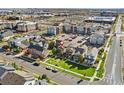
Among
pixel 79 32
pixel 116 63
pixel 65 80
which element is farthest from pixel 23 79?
pixel 79 32

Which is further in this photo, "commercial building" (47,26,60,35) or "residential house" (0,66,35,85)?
"commercial building" (47,26,60,35)

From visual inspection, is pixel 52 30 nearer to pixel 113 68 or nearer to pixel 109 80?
pixel 113 68

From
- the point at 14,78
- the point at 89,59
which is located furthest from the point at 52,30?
the point at 14,78

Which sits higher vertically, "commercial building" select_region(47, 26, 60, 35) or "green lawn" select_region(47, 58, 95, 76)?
"commercial building" select_region(47, 26, 60, 35)

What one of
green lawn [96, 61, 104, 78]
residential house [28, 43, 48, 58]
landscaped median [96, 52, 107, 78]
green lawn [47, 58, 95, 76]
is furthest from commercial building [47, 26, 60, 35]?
green lawn [96, 61, 104, 78]

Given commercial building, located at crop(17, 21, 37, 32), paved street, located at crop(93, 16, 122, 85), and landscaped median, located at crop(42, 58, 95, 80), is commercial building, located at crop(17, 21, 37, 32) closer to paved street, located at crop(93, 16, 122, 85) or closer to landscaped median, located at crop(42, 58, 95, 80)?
landscaped median, located at crop(42, 58, 95, 80)

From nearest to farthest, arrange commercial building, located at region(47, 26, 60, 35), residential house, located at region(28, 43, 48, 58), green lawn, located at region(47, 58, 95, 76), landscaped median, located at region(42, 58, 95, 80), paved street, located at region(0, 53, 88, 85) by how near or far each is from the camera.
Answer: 1. paved street, located at region(0, 53, 88, 85)
2. landscaped median, located at region(42, 58, 95, 80)
3. green lawn, located at region(47, 58, 95, 76)
4. residential house, located at region(28, 43, 48, 58)
5. commercial building, located at region(47, 26, 60, 35)

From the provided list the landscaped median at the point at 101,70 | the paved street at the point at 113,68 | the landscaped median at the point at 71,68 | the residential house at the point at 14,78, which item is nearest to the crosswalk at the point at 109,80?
the paved street at the point at 113,68

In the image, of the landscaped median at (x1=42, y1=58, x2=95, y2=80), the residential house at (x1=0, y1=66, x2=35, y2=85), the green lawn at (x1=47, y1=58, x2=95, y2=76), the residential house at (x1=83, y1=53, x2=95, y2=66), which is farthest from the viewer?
the residential house at (x1=83, y1=53, x2=95, y2=66)

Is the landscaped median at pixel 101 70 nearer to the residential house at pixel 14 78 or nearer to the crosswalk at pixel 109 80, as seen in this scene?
the crosswalk at pixel 109 80
